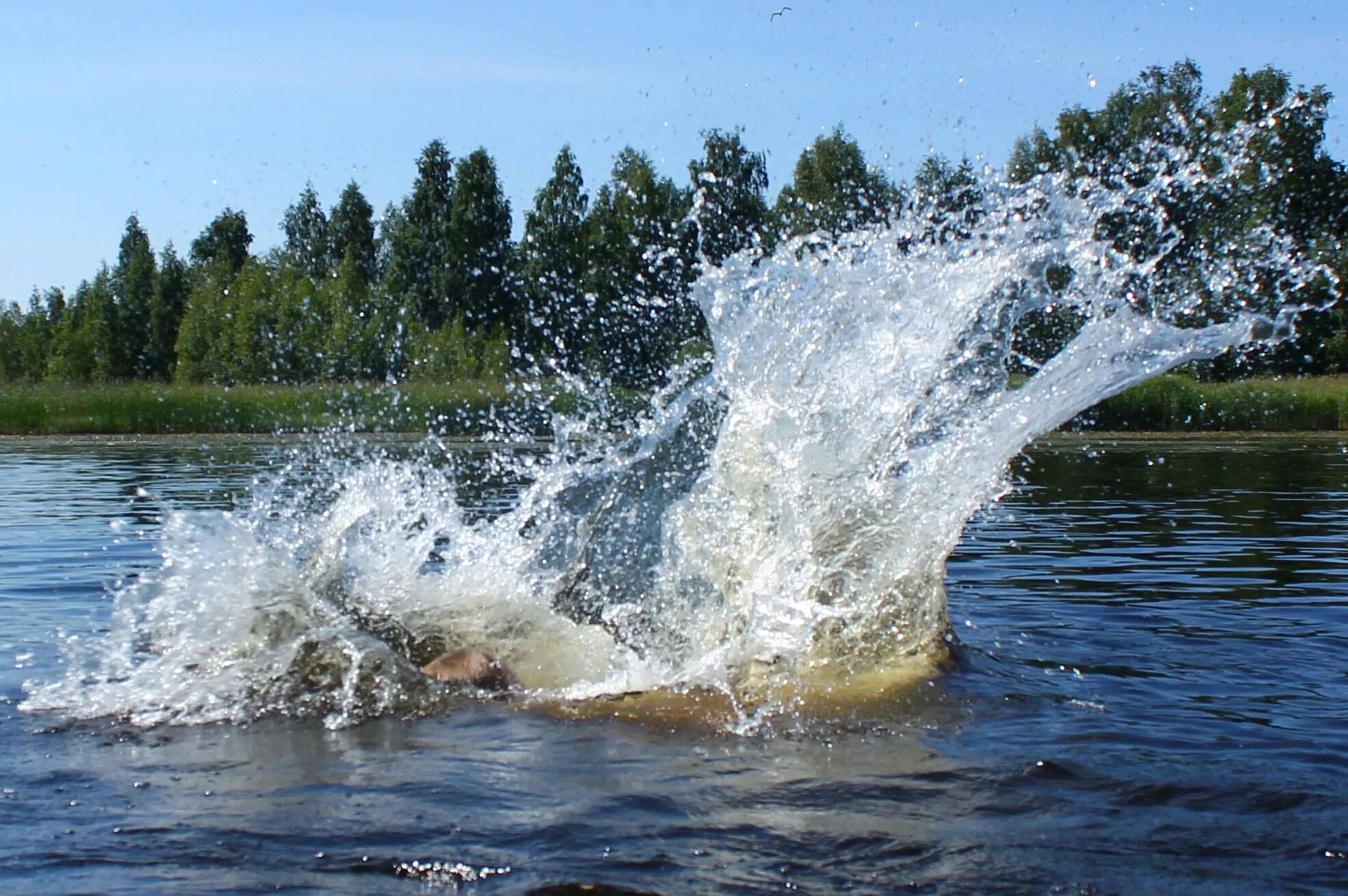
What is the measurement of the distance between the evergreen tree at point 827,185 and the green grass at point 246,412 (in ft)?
35.9

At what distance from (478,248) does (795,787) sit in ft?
176

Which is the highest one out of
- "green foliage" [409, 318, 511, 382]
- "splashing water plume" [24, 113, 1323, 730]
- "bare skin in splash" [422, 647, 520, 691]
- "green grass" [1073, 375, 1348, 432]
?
"green foliage" [409, 318, 511, 382]

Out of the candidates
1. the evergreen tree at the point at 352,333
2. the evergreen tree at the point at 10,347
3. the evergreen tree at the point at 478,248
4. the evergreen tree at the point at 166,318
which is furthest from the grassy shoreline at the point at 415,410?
the evergreen tree at the point at 10,347

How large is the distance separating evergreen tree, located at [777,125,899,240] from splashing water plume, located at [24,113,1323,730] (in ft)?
104

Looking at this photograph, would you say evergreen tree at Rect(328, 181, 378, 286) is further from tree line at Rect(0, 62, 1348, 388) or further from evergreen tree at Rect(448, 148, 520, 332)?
evergreen tree at Rect(448, 148, 520, 332)

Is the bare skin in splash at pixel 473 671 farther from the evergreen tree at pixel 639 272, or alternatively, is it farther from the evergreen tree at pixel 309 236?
the evergreen tree at pixel 309 236

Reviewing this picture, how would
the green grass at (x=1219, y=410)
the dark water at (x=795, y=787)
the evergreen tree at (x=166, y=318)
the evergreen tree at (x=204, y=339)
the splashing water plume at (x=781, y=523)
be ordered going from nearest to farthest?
the dark water at (x=795, y=787) < the splashing water plume at (x=781, y=523) < the green grass at (x=1219, y=410) < the evergreen tree at (x=204, y=339) < the evergreen tree at (x=166, y=318)

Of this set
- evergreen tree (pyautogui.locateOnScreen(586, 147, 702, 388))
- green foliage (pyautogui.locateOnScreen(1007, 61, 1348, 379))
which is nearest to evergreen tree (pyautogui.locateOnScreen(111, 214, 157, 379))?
evergreen tree (pyautogui.locateOnScreen(586, 147, 702, 388))

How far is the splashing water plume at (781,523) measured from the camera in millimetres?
7859

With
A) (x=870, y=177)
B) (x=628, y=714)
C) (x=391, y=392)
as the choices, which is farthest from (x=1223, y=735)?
(x=870, y=177)

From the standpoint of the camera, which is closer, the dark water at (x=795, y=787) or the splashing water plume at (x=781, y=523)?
the dark water at (x=795, y=787)

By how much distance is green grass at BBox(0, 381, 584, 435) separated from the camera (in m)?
35.5

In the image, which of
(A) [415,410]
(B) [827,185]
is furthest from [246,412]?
(B) [827,185]

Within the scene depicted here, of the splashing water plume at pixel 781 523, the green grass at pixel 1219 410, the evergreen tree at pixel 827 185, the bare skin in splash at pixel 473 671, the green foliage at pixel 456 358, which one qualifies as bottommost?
the green grass at pixel 1219 410
